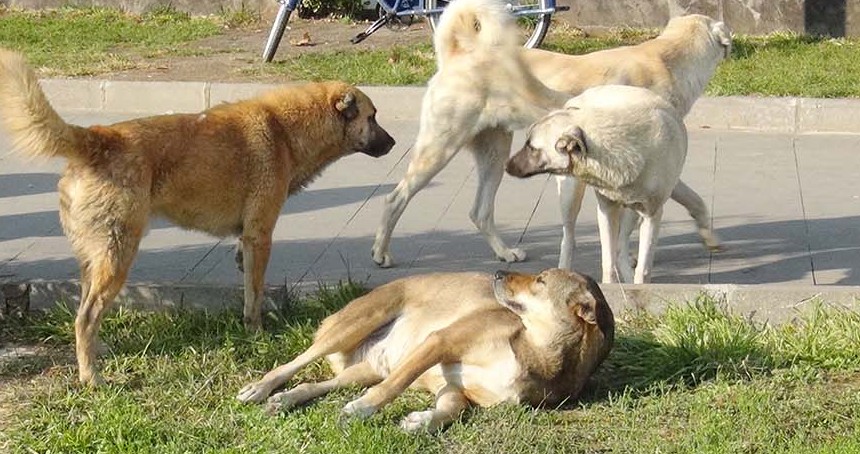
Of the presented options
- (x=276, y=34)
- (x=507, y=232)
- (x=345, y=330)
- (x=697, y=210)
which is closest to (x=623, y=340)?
(x=345, y=330)

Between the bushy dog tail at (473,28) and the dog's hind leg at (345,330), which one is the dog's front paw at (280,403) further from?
the bushy dog tail at (473,28)

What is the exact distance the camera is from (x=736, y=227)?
8.05m

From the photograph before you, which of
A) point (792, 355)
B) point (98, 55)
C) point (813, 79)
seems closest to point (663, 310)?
point (792, 355)

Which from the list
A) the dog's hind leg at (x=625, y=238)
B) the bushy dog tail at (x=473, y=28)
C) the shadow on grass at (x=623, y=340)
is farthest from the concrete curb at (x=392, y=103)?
the shadow on grass at (x=623, y=340)

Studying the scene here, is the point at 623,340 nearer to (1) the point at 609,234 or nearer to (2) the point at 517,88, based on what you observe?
(1) the point at 609,234

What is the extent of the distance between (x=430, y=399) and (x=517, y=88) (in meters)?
2.25

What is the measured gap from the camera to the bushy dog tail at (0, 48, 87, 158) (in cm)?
519

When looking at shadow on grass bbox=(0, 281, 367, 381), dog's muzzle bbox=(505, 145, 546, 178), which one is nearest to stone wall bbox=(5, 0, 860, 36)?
dog's muzzle bbox=(505, 145, 546, 178)

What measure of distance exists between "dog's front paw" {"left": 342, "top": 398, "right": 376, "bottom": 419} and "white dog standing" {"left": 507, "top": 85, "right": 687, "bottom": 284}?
5.66ft

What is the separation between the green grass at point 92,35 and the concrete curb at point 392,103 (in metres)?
0.53

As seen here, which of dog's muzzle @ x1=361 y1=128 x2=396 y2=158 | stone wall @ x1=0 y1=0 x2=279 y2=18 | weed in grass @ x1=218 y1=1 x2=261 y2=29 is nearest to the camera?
dog's muzzle @ x1=361 y1=128 x2=396 y2=158

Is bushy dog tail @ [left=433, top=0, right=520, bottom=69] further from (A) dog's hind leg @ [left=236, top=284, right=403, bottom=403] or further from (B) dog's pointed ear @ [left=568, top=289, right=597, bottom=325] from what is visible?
(B) dog's pointed ear @ [left=568, top=289, right=597, bottom=325]

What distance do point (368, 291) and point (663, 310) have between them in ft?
4.28

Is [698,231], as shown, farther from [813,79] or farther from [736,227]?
[813,79]
